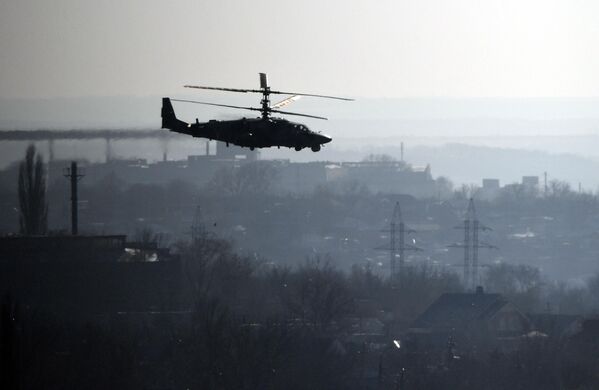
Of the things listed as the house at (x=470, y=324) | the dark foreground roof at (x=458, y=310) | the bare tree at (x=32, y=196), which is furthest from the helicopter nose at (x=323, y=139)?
the bare tree at (x=32, y=196)

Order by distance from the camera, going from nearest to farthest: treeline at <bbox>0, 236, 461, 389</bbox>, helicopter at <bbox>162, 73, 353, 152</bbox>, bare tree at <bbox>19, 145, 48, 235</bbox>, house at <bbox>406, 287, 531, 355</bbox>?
helicopter at <bbox>162, 73, 353, 152</bbox>
treeline at <bbox>0, 236, 461, 389</bbox>
house at <bbox>406, 287, 531, 355</bbox>
bare tree at <bbox>19, 145, 48, 235</bbox>

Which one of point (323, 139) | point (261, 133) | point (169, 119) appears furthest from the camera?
point (169, 119)

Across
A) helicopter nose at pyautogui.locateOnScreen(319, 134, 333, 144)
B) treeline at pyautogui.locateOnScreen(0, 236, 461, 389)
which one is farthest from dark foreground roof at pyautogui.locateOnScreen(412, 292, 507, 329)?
helicopter nose at pyautogui.locateOnScreen(319, 134, 333, 144)

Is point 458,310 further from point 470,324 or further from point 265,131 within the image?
point 265,131

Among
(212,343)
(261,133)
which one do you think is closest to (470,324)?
(212,343)

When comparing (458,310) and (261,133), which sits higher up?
(261,133)

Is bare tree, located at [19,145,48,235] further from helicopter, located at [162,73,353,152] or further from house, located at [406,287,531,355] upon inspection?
helicopter, located at [162,73,353,152]

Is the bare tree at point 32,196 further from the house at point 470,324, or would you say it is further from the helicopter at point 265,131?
the helicopter at point 265,131

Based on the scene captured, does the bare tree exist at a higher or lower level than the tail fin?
lower
